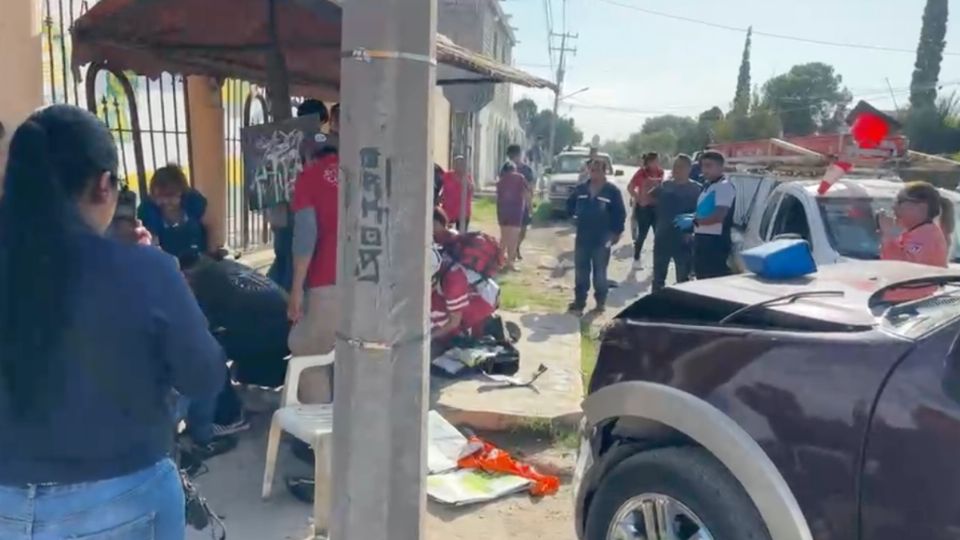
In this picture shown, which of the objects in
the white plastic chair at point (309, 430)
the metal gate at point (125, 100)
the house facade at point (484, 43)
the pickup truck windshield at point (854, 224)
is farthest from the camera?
the house facade at point (484, 43)

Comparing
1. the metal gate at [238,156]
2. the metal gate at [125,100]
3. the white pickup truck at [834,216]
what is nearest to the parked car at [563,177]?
the metal gate at [238,156]

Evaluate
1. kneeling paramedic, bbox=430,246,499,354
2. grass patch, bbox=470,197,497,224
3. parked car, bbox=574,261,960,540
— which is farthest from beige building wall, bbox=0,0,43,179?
grass patch, bbox=470,197,497,224

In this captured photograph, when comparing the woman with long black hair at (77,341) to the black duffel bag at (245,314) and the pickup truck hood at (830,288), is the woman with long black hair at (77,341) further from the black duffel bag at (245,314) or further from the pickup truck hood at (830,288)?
the black duffel bag at (245,314)

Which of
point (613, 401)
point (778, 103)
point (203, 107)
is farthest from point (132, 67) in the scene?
point (778, 103)

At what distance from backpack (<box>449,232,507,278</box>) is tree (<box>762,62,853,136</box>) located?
50721 mm

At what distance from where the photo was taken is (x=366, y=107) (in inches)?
85.7

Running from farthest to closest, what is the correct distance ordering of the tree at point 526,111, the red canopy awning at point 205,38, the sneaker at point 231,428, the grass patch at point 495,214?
the tree at point 526,111 → the grass patch at point 495,214 → the red canopy awning at point 205,38 → the sneaker at point 231,428

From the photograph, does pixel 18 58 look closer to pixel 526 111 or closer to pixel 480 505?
pixel 480 505

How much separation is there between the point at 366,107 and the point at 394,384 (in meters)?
0.67

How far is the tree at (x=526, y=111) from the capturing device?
7019 centimetres

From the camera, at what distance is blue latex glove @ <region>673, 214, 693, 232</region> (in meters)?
9.45

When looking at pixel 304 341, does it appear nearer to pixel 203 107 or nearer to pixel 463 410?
pixel 463 410

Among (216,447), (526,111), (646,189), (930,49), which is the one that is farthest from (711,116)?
(216,447)

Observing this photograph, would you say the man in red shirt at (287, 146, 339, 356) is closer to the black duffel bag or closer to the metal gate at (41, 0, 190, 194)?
the black duffel bag
